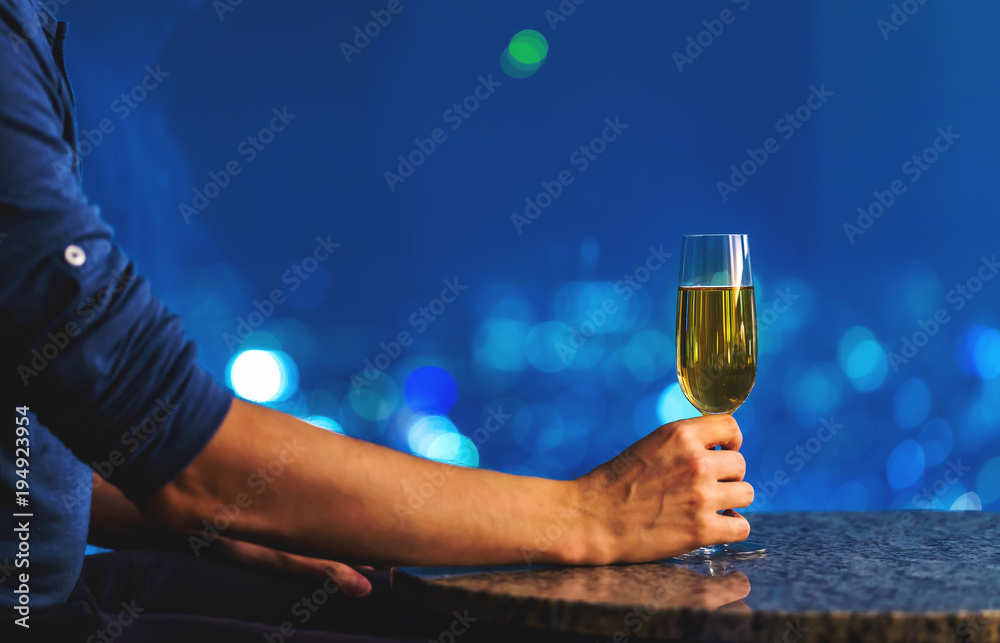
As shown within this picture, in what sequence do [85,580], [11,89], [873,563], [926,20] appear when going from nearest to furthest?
[11,89]
[873,563]
[85,580]
[926,20]

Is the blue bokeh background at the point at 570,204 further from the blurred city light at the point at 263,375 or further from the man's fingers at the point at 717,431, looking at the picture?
the man's fingers at the point at 717,431

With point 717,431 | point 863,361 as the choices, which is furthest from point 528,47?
point 717,431

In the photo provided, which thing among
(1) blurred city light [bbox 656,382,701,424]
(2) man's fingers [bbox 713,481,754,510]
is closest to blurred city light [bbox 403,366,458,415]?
(1) blurred city light [bbox 656,382,701,424]

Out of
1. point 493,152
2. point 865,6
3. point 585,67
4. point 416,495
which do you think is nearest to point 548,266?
point 493,152

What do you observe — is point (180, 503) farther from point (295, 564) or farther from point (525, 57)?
point (525, 57)

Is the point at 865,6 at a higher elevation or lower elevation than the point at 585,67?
higher

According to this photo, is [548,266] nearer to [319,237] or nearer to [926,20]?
[319,237]

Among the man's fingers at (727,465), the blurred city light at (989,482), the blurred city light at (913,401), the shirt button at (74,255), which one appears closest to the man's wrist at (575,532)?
the man's fingers at (727,465)
